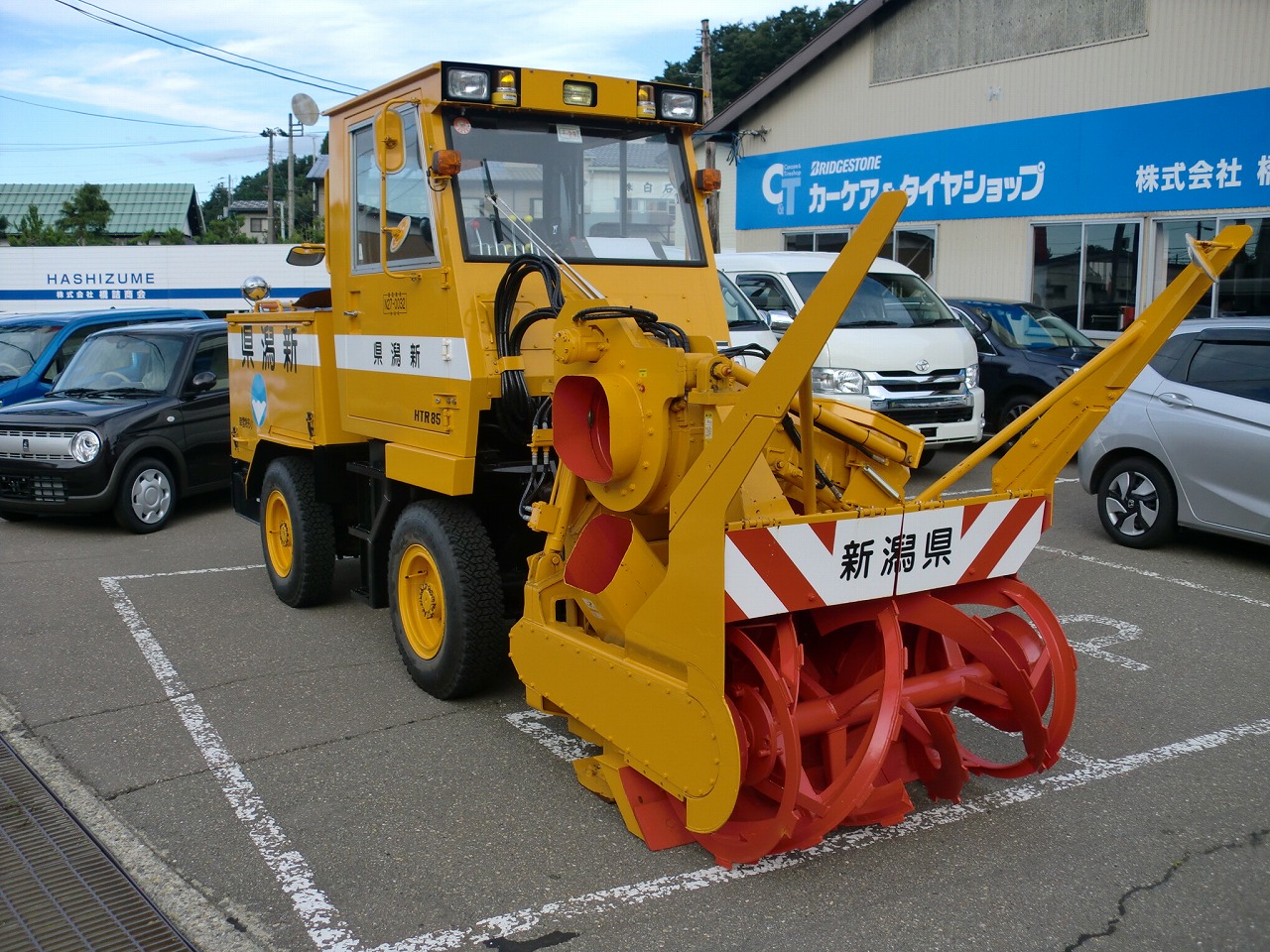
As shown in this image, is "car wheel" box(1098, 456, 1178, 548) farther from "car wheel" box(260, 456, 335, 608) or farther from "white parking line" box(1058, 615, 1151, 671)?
"car wheel" box(260, 456, 335, 608)

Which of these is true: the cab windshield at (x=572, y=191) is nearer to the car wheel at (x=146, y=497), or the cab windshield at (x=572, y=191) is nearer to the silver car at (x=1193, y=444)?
the silver car at (x=1193, y=444)

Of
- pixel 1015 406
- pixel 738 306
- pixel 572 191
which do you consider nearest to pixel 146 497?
pixel 738 306

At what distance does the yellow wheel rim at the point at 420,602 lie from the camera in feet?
17.8

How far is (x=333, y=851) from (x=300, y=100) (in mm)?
5373

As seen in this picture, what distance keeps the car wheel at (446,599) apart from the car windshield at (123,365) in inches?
236

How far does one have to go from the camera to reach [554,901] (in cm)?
366

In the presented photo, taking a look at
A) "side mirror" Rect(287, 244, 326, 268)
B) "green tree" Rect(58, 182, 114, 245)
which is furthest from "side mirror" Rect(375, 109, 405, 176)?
"green tree" Rect(58, 182, 114, 245)

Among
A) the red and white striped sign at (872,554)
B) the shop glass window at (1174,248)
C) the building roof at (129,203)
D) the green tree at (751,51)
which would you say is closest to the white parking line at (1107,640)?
the red and white striped sign at (872,554)

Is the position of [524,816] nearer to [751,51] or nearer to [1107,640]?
[1107,640]

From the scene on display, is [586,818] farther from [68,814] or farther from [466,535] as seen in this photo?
[68,814]

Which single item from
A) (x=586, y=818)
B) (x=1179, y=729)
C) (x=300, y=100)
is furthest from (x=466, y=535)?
(x=300, y=100)

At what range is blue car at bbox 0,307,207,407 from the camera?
12.6 metres

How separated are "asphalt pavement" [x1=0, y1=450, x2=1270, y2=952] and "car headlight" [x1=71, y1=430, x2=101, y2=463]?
3.06m

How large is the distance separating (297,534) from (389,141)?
2.66m
